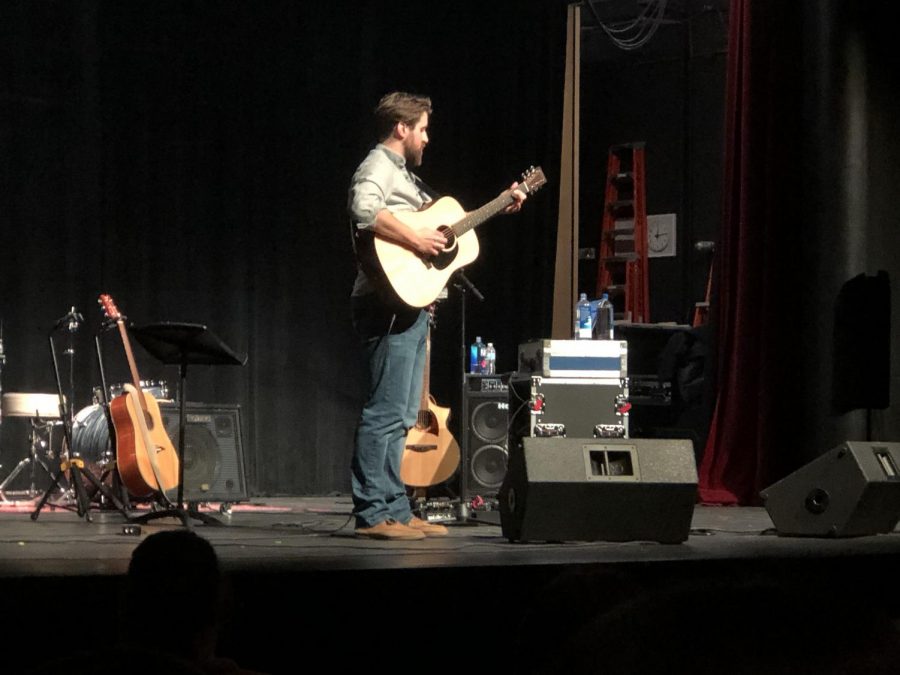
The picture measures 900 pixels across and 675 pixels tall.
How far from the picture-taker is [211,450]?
6703mm

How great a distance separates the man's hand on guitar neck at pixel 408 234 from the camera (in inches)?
165

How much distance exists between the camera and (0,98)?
25.1ft

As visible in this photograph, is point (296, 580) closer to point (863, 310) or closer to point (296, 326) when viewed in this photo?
point (863, 310)

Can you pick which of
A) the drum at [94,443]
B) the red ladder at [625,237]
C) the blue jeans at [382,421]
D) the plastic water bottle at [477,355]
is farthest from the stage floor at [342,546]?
the red ladder at [625,237]

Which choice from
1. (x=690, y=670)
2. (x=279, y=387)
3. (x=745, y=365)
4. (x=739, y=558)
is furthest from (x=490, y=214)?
(x=279, y=387)

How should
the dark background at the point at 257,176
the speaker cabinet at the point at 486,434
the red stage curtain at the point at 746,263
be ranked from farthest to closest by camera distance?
the dark background at the point at 257,176 < the speaker cabinet at the point at 486,434 < the red stage curtain at the point at 746,263

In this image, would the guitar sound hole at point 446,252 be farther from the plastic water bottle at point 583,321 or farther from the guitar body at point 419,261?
the plastic water bottle at point 583,321

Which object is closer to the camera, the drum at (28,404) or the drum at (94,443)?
the drum at (94,443)

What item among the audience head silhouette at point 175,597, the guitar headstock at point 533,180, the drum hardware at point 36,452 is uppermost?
the guitar headstock at point 533,180

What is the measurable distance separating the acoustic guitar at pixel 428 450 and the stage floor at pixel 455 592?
2374mm

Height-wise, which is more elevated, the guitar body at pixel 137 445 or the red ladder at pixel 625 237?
the red ladder at pixel 625 237

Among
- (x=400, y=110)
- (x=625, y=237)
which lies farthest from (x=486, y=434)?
(x=625, y=237)

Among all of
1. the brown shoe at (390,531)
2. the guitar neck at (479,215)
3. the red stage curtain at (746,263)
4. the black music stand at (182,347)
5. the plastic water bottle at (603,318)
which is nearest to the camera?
the brown shoe at (390,531)

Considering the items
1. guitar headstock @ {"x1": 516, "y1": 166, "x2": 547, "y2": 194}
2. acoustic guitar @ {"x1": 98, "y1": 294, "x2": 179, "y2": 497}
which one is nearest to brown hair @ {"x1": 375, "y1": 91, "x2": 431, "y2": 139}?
guitar headstock @ {"x1": 516, "y1": 166, "x2": 547, "y2": 194}
